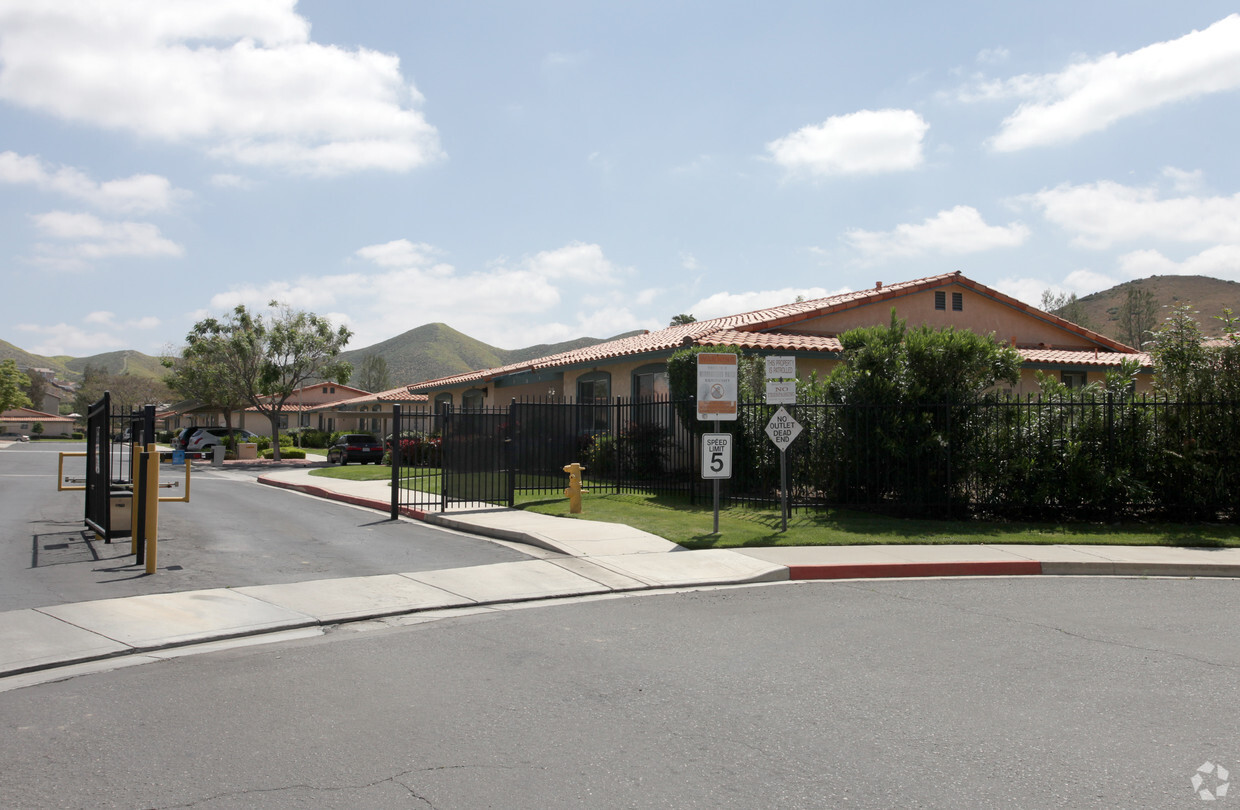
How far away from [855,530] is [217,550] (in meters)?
8.87

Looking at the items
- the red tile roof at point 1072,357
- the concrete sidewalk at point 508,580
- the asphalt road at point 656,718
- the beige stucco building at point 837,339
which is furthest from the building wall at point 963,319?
the asphalt road at point 656,718

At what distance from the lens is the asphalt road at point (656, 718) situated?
A: 159 inches

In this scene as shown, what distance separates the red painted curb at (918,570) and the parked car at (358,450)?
29670 millimetres

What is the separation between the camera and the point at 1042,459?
1385 cm

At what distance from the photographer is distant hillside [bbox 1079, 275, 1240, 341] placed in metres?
80.9

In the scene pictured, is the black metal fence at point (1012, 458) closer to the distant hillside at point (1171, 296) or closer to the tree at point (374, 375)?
the distant hillside at point (1171, 296)

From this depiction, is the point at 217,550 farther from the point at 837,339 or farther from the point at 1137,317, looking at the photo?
the point at 1137,317

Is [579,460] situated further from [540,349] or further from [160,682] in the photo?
[540,349]

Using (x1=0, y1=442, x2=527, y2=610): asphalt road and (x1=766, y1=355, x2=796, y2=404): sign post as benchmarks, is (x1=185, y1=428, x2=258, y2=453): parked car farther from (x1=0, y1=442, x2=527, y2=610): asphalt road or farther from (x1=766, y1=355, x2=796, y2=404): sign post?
(x1=766, y1=355, x2=796, y2=404): sign post

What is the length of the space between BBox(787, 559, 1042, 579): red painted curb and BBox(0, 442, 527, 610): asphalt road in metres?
3.64

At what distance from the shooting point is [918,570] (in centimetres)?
1044

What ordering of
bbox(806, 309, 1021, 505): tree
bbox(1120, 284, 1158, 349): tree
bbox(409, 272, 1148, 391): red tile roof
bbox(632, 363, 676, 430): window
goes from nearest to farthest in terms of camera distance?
bbox(806, 309, 1021, 505): tree, bbox(632, 363, 676, 430): window, bbox(409, 272, 1148, 391): red tile roof, bbox(1120, 284, 1158, 349): tree

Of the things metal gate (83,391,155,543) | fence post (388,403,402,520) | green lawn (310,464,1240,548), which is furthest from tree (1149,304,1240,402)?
metal gate (83,391,155,543)

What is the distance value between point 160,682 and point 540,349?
532 ft
